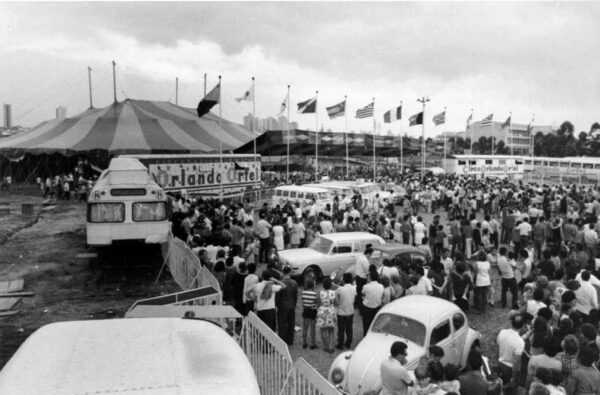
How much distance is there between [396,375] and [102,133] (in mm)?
36074

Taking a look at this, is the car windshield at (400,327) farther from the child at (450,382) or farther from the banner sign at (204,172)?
the banner sign at (204,172)

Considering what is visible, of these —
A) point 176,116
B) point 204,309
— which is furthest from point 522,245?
point 176,116

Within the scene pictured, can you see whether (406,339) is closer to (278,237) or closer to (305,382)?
Result: (305,382)

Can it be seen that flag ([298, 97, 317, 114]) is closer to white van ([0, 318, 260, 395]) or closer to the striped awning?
the striped awning

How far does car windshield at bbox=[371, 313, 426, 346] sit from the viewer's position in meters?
8.12

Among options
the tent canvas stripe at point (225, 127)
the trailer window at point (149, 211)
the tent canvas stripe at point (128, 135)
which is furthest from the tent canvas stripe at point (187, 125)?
the trailer window at point (149, 211)

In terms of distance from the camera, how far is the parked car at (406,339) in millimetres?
7555

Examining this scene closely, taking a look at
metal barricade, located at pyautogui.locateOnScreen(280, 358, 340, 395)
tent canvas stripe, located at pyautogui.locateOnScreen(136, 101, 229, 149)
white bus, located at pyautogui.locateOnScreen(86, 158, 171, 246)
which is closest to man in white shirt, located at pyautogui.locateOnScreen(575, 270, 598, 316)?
metal barricade, located at pyautogui.locateOnScreen(280, 358, 340, 395)

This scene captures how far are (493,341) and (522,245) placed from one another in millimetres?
7958

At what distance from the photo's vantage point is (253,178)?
112 feet

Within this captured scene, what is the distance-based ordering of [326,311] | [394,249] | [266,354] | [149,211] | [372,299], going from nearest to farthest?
[266,354] < [326,311] < [372,299] < [394,249] < [149,211]

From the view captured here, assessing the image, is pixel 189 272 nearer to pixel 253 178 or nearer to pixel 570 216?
pixel 570 216

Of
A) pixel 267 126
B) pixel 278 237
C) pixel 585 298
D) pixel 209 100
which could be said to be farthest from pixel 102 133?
pixel 267 126

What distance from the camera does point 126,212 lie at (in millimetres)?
15828
